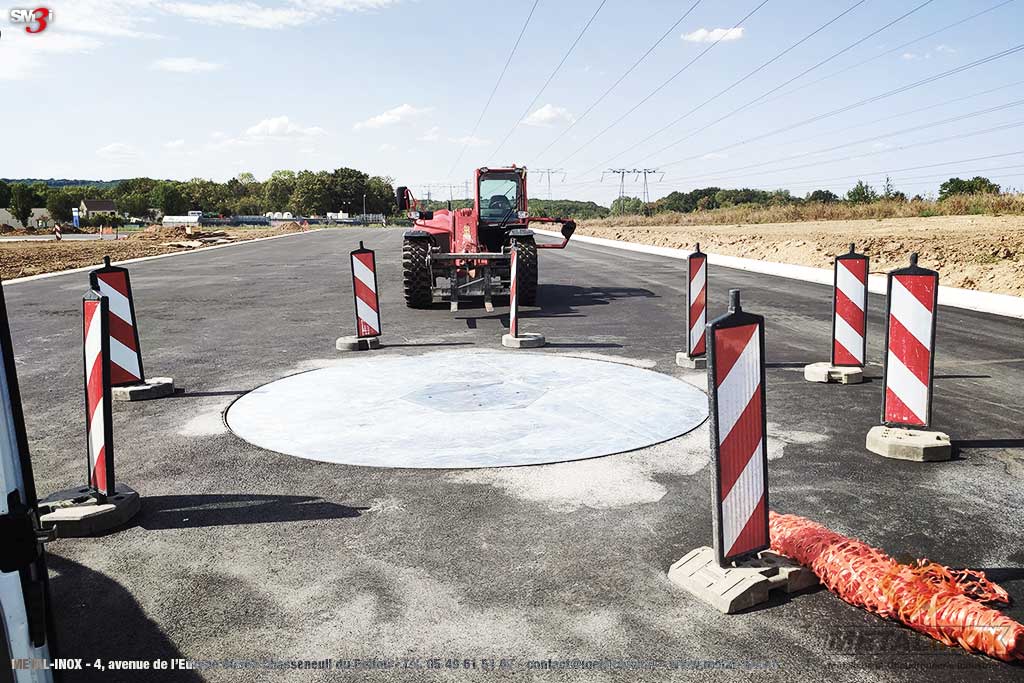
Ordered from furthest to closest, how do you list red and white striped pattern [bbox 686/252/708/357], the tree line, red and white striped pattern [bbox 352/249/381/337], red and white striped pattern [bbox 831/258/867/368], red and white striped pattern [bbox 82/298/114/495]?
the tree line → red and white striped pattern [bbox 352/249/381/337] → red and white striped pattern [bbox 686/252/708/357] → red and white striped pattern [bbox 831/258/867/368] → red and white striped pattern [bbox 82/298/114/495]

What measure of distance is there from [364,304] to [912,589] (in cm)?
823

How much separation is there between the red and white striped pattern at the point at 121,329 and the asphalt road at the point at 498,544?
45 cm

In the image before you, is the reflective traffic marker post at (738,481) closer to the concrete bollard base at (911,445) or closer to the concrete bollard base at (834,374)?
the concrete bollard base at (911,445)

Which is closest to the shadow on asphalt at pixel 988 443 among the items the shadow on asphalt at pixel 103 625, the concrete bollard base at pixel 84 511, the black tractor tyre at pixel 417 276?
the shadow on asphalt at pixel 103 625

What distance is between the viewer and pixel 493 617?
3604 millimetres

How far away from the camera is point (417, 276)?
1454cm

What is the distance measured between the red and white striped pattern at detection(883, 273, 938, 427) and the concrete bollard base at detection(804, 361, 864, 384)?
7.09 feet

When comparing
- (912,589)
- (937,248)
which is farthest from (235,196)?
(912,589)

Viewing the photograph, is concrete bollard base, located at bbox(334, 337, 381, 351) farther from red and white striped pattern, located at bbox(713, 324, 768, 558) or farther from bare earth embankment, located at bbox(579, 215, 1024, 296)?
bare earth embankment, located at bbox(579, 215, 1024, 296)

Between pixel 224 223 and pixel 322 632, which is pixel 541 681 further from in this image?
pixel 224 223

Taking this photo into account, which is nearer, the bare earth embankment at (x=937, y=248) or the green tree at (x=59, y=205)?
the bare earth embankment at (x=937, y=248)

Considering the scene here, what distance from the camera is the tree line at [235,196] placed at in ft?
475

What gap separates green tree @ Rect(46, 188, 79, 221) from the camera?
11344cm

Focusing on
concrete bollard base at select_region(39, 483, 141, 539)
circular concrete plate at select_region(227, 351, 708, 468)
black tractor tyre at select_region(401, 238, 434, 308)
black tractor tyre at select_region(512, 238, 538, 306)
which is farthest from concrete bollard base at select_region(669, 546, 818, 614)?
black tractor tyre at select_region(401, 238, 434, 308)
